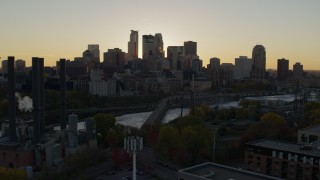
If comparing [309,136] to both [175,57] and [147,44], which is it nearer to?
[175,57]

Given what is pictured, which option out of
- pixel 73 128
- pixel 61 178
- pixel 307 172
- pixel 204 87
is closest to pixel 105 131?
pixel 73 128

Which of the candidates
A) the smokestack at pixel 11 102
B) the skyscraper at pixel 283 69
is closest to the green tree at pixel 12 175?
the smokestack at pixel 11 102

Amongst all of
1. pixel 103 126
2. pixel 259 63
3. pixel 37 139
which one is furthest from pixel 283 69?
pixel 37 139

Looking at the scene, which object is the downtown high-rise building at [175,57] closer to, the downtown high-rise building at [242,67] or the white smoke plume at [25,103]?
the downtown high-rise building at [242,67]

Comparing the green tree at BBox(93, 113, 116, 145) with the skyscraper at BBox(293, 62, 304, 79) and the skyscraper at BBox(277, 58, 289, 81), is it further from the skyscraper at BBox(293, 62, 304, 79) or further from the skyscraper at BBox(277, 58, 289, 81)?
the skyscraper at BBox(293, 62, 304, 79)

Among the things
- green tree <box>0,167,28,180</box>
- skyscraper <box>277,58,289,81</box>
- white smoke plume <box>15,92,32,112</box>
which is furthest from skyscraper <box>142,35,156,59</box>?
green tree <box>0,167,28,180</box>

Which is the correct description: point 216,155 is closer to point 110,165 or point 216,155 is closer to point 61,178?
point 110,165
